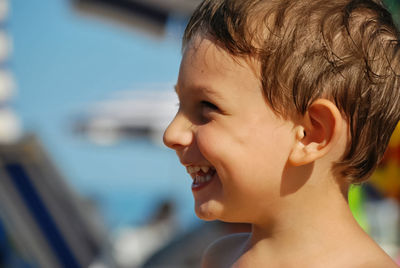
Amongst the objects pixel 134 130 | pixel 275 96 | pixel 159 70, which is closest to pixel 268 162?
pixel 275 96

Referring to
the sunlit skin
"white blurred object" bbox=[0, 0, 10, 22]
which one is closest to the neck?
the sunlit skin

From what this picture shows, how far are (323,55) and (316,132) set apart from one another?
0.19m

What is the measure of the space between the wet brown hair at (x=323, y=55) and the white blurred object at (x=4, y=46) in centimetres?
2963

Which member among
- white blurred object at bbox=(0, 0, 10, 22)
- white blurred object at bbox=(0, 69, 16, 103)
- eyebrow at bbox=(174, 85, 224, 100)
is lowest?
white blurred object at bbox=(0, 69, 16, 103)

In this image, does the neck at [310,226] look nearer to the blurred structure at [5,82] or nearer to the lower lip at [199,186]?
the lower lip at [199,186]

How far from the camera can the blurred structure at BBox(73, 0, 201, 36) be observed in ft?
19.3

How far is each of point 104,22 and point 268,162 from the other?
502 centimetres

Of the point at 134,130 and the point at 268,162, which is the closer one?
the point at 268,162

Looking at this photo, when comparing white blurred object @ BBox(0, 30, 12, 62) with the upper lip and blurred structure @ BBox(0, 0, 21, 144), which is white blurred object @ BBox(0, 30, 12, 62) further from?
the upper lip

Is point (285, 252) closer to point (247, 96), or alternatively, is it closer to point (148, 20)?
point (247, 96)

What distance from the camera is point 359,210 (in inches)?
215

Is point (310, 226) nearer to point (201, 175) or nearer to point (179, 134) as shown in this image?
point (201, 175)

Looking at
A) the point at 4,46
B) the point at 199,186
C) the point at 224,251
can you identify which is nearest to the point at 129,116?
the point at 224,251

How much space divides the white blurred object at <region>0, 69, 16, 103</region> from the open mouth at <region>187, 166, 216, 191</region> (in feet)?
96.6
